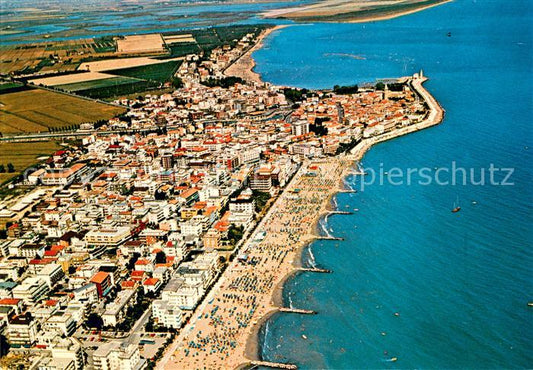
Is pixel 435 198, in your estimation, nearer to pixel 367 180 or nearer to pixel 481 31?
pixel 367 180

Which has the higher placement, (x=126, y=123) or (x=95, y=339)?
(x=126, y=123)

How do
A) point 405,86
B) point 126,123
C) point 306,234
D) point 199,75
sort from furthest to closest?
point 199,75
point 405,86
point 126,123
point 306,234

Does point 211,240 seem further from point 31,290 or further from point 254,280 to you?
point 31,290

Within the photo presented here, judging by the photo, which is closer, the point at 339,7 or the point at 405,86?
the point at 405,86

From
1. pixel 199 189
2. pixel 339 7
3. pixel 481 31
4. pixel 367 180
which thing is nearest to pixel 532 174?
pixel 367 180

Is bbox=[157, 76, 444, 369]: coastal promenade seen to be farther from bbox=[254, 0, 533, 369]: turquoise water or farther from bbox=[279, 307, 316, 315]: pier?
bbox=[254, 0, 533, 369]: turquoise water

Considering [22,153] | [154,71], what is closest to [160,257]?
[22,153]

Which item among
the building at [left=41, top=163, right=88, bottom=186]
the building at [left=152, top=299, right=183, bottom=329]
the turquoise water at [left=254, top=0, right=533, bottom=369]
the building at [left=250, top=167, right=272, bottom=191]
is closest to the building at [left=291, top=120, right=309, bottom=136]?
the turquoise water at [left=254, top=0, right=533, bottom=369]
